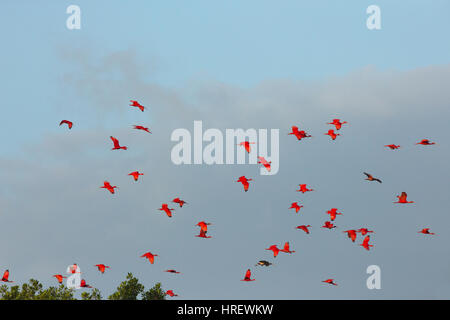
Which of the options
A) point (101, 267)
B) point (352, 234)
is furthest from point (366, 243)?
point (101, 267)

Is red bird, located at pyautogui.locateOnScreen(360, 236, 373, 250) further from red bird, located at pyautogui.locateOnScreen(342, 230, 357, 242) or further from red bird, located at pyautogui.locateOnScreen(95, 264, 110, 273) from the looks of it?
red bird, located at pyautogui.locateOnScreen(95, 264, 110, 273)

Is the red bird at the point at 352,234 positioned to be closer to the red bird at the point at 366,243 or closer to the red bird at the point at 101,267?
the red bird at the point at 366,243

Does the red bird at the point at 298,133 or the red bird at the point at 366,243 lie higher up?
the red bird at the point at 298,133

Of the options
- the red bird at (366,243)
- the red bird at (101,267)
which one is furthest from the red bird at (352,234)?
the red bird at (101,267)

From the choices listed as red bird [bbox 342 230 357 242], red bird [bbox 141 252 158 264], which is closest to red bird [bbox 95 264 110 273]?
red bird [bbox 141 252 158 264]

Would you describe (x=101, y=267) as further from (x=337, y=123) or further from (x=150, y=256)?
(x=337, y=123)

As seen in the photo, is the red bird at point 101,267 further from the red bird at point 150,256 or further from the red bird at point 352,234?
the red bird at point 352,234

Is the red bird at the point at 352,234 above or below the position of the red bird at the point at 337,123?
below

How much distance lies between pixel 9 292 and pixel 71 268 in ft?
35.3

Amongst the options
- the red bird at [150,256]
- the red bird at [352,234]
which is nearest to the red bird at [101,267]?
the red bird at [150,256]

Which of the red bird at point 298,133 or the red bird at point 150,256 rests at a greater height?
the red bird at point 298,133

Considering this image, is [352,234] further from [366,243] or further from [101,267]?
[101,267]

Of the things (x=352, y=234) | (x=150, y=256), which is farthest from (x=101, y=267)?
(x=352, y=234)
